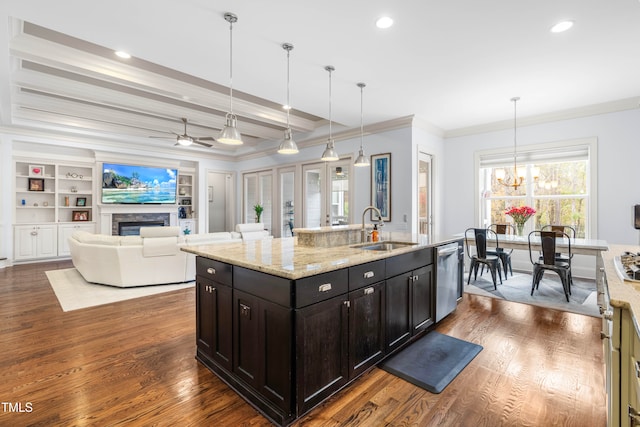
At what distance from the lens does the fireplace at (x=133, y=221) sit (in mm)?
7797

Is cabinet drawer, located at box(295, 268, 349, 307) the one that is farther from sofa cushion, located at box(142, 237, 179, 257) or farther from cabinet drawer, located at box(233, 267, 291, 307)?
sofa cushion, located at box(142, 237, 179, 257)

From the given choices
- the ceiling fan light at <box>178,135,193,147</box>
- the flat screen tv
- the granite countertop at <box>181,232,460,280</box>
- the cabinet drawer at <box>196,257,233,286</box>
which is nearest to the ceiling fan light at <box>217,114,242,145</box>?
the granite countertop at <box>181,232,460,280</box>

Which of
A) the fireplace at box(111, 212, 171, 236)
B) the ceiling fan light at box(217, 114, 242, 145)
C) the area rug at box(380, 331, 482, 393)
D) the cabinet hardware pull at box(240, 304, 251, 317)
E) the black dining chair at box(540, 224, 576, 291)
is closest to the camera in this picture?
the cabinet hardware pull at box(240, 304, 251, 317)

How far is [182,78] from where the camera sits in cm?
444

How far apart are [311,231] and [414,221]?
10.6ft

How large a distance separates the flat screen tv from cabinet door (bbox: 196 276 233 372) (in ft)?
22.0

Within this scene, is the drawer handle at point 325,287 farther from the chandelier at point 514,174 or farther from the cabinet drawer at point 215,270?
the chandelier at point 514,174

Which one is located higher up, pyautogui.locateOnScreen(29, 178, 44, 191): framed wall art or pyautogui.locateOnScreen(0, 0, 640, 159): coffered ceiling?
pyautogui.locateOnScreen(0, 0, 640, 159): coffered ceiling

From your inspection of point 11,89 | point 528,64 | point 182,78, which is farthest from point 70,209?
point 528,64

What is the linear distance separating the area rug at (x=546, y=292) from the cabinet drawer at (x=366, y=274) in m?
2.82

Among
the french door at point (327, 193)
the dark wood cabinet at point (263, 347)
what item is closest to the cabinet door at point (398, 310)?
the dark wood cabinet at point (263, 347)

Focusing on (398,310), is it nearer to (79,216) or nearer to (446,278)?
(446,278)

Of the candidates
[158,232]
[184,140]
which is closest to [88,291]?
[158,232]

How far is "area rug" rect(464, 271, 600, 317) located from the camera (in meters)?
3.87
